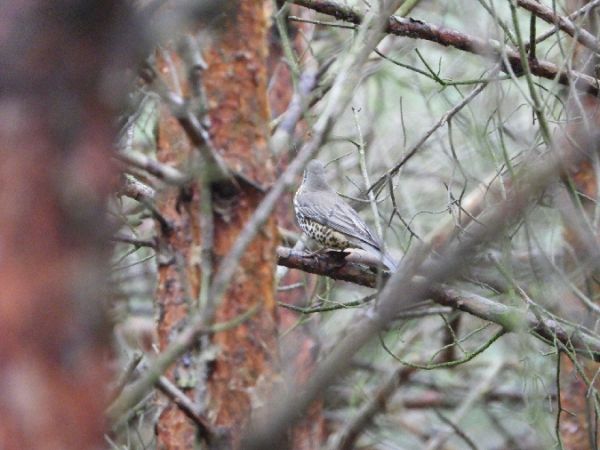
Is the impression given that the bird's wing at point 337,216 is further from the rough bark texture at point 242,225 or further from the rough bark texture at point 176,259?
the rough bark texture at point 242,225

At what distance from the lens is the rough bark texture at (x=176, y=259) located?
3.56 metres

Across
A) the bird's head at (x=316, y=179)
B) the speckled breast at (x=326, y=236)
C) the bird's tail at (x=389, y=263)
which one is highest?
the bird's head at (x=316, y=179)

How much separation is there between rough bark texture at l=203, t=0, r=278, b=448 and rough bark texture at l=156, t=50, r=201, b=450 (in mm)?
115

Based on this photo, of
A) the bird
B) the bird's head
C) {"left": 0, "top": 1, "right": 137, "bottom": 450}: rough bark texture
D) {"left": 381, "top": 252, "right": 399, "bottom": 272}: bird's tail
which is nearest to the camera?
{"left": 0, "top": 1, "right": 137, "bottom": 450}: rough bark texture

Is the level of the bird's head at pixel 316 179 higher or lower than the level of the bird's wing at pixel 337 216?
higher

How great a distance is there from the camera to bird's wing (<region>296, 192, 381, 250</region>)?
23.2ft

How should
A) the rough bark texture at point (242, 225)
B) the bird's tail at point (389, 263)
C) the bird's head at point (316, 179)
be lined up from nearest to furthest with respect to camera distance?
1. the rough bark texture at point (242, 225)
2. the bird's tail at point (389, 263)
3. the bird's head at point (316, 179)

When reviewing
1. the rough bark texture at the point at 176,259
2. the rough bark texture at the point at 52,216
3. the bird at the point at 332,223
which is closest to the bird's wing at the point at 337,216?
the bird at the point at 332,223

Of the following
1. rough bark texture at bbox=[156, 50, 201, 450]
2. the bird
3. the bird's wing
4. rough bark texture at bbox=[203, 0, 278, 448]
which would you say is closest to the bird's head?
the bird

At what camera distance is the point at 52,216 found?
2.07 m

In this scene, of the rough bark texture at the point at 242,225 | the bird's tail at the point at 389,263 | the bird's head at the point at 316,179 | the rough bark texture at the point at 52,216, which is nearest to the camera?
the rough bark texture at the point at 52,216

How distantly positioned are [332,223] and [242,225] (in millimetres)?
3680

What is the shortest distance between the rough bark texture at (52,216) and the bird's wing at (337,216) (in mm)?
4907

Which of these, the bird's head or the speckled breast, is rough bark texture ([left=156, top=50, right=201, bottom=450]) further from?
the bird's head
